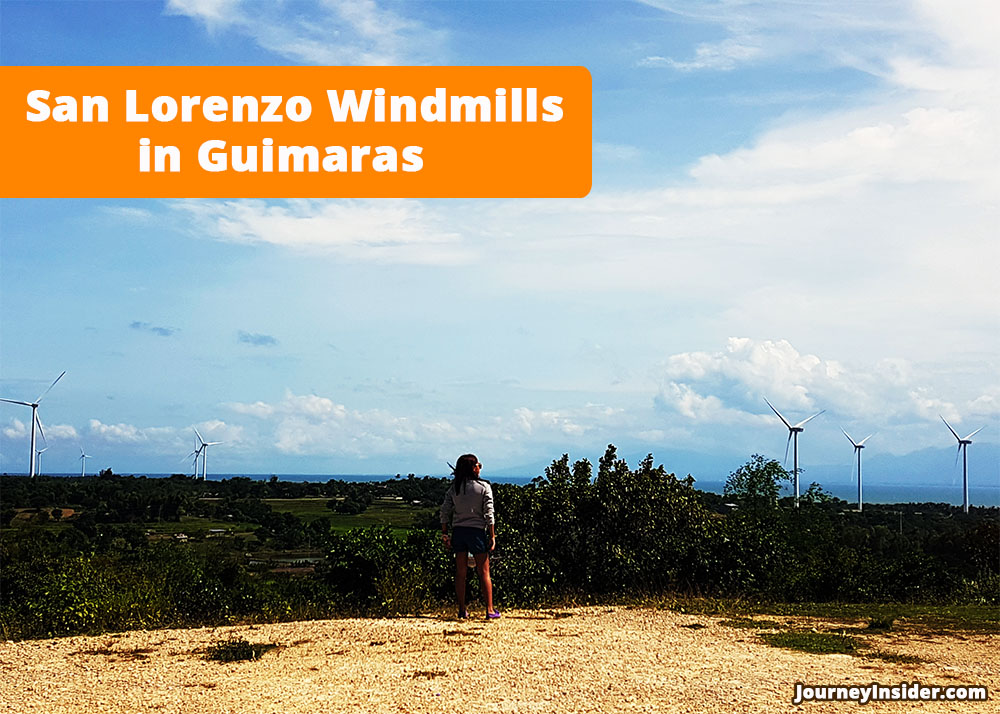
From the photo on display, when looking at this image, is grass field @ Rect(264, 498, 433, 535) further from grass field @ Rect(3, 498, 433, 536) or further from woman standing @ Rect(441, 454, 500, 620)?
woman standing @ Rect(441, 454, 500, 620)

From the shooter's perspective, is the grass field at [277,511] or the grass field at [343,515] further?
the grass field at [277,511]

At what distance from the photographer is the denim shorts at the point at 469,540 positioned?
479 inches

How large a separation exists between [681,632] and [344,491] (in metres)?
49.0

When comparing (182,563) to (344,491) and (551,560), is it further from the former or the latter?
(344,491)

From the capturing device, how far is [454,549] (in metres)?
12.3

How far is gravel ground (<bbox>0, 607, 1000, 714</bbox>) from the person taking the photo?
8.49 meters

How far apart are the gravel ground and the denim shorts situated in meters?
0.87

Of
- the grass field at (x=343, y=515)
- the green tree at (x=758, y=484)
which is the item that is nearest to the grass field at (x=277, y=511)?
the grass field at (x=343, y=515)

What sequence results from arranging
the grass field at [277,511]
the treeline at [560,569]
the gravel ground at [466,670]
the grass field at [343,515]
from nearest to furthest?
the gravel ground at [466,670]
the treeline at [560,569]
the grass field at [343,515]
the grass field at [277,511]

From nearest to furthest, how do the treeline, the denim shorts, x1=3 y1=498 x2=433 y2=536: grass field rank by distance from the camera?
1. the denim shorts
2. the treeline
3. x1=3 y1=498 x2=433 y2=536: grass field

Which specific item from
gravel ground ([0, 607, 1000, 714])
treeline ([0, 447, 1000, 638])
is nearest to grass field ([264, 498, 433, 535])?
treeline ([0, 447, 1000, 638])

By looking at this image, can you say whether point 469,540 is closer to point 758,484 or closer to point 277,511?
point 758,484

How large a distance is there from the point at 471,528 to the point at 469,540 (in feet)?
0.48

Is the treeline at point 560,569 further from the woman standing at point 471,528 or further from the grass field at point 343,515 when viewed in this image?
the grass field at point 343,515
